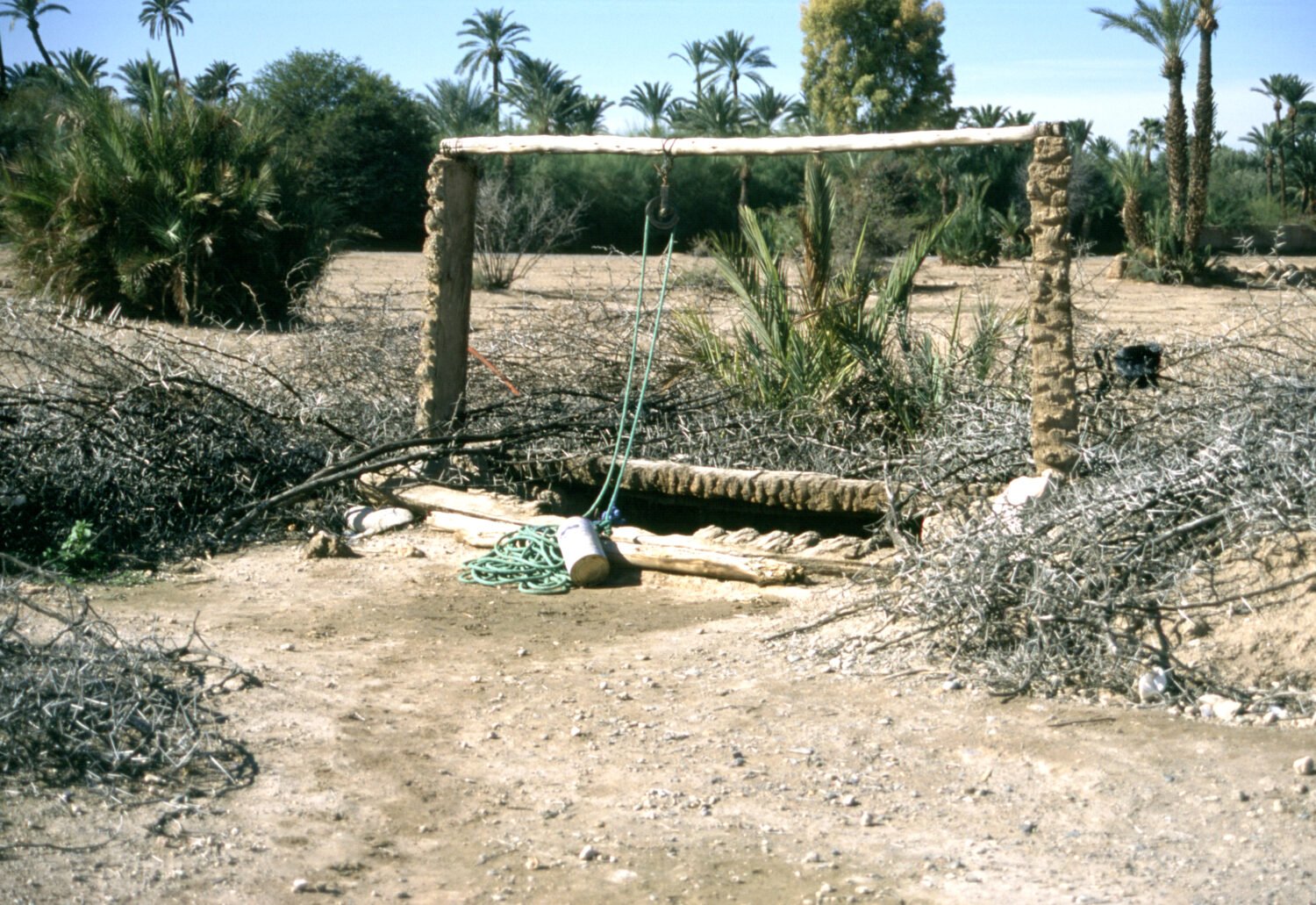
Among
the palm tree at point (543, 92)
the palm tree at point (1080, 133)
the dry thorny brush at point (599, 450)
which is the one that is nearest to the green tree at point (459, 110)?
the palm tree at point (543, 92)

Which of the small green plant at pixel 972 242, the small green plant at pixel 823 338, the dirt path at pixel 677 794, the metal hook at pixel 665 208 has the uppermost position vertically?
the small green plant at pixel 972 242

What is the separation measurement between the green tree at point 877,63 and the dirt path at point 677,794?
1763 inches

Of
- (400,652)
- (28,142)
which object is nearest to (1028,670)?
(400,652)

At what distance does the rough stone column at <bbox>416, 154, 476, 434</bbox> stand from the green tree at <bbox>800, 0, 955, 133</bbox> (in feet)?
137

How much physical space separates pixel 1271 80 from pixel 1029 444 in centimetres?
4861

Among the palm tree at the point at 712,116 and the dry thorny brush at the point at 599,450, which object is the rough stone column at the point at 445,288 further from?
the palm tree at the point at 712,116

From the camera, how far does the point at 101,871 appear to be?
9.80ft

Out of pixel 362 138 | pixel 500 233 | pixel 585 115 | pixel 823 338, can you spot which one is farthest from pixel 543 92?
pixel 823 338

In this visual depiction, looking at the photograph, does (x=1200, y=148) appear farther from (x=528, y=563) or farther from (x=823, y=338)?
(x=528, y=563)

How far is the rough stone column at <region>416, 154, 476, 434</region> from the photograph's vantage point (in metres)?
7.11

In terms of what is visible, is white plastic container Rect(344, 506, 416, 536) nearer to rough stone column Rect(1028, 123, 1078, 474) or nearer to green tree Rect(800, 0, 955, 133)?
rough stone column Rect(1028, 123, 1078, 474)

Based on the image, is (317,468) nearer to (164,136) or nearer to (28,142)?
(164,136)

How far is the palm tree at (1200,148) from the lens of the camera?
2258cm

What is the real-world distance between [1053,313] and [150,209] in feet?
36.5
